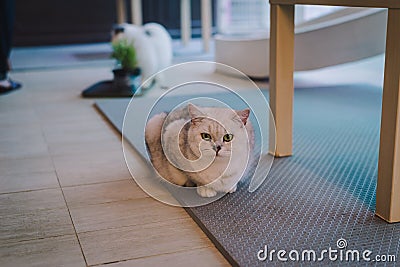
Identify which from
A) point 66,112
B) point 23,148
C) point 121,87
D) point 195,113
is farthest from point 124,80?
point 195,113

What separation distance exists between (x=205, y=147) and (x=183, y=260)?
28 centimetres

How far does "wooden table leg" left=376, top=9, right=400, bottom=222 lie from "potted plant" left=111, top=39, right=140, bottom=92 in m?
1.59

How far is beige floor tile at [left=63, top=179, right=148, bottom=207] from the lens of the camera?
52.4 inches

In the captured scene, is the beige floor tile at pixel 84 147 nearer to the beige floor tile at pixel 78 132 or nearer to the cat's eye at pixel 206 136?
the beige floor tile at pixel 78 132

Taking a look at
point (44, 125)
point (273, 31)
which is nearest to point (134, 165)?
point (273, 31)

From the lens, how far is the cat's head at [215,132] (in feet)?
4.00

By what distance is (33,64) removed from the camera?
11.9ft

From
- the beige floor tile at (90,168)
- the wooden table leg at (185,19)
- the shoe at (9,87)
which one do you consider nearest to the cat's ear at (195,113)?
the beige floor tile at (90,168)

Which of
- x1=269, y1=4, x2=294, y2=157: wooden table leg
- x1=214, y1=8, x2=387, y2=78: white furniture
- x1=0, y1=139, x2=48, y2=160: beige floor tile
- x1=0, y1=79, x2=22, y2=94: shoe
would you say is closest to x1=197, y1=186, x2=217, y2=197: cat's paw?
x1=269, y1=4, x2=294, y2=157: wooden table leg

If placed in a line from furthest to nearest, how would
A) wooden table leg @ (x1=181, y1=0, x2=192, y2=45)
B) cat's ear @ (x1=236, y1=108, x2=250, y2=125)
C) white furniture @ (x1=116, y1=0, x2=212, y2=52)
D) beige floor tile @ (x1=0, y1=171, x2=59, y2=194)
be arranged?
1. wooden table leg @ (x1=181, y1=0, x2=192, y2=45)
2. white furniture @ (x1=116, y1=0, x2=212, y2=52)
3. beige floor tile @ (x1=0, y1=171, x2=59, y2=194)
4. cat's ear @ (x1=236, y1=108, x2=250, y2=125)

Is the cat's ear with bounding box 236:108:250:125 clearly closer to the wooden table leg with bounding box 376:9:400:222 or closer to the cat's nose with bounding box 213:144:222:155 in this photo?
the cat's nose with bounding box 213:144:222:155

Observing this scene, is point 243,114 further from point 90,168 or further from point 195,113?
point 90,168

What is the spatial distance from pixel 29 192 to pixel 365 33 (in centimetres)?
177
